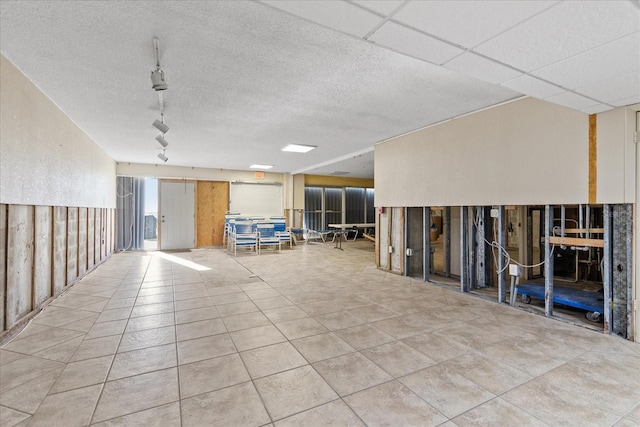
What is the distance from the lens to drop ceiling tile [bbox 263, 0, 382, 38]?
1.45m

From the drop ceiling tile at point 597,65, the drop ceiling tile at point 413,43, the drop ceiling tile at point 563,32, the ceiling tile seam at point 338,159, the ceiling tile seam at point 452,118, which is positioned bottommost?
the drop ceiling tile at point 597,65

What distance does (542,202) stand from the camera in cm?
333

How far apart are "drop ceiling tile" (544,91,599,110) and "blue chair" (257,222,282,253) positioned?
6.94 m

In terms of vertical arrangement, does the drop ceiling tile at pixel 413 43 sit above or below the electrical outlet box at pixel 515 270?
above

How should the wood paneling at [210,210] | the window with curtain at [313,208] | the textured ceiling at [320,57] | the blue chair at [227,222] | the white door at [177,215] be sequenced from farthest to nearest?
the window with curtain at [313,208], the wood paneling at [210,210], the blue chair at [227,222], the white door at [177,215], the textured ceiling at [320,57]

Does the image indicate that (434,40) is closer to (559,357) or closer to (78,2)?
(78,2)

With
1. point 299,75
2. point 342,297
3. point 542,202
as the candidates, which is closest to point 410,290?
point 342,297

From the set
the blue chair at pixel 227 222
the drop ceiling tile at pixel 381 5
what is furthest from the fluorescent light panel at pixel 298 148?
the drop ceiling tile at pixel 381 5

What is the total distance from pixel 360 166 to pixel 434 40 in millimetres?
7382

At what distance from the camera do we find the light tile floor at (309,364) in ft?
5.68

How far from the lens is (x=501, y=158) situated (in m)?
3.73

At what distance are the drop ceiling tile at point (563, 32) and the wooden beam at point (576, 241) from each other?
203 centimetres

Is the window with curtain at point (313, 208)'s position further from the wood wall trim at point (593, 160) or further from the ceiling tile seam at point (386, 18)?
the ceiling tile seam at point (386, 18)

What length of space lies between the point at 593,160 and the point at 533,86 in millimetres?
1247
